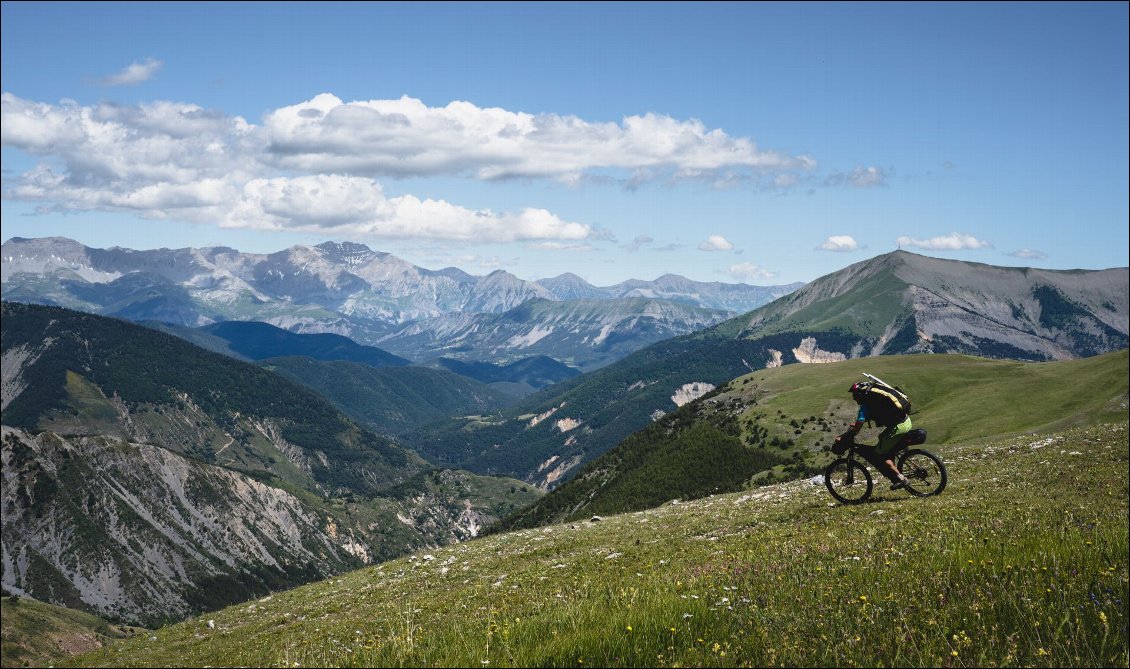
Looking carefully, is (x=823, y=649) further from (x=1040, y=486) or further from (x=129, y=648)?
(x=129, y=648)

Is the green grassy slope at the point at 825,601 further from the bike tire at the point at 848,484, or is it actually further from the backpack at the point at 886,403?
the backpack at the point at 886,403

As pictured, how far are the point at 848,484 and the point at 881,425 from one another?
4.32 metres

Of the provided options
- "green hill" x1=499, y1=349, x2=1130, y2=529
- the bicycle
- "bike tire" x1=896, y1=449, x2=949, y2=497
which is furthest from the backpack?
"green hill" x1=499, y1=349, x2=1130, y2=529

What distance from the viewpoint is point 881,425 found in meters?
20.2

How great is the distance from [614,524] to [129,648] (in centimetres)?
2211

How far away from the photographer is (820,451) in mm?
109062

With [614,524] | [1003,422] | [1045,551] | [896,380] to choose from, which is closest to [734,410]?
[896,380]

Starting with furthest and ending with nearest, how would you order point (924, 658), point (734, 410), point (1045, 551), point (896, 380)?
point (734, 410) → point (896, 380) → point (1045, 551) → point (924, 658)

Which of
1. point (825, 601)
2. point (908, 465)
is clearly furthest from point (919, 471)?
point (825, 601)

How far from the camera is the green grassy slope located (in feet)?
24.9

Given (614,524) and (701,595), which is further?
(614,524)

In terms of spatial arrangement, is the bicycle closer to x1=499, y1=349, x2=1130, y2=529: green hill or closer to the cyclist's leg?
the cyclist's leg

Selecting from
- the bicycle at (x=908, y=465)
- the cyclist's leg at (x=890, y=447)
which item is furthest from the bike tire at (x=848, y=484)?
the cyclist's leg at (x=890, y=447)

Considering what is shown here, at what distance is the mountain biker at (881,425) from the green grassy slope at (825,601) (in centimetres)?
112
